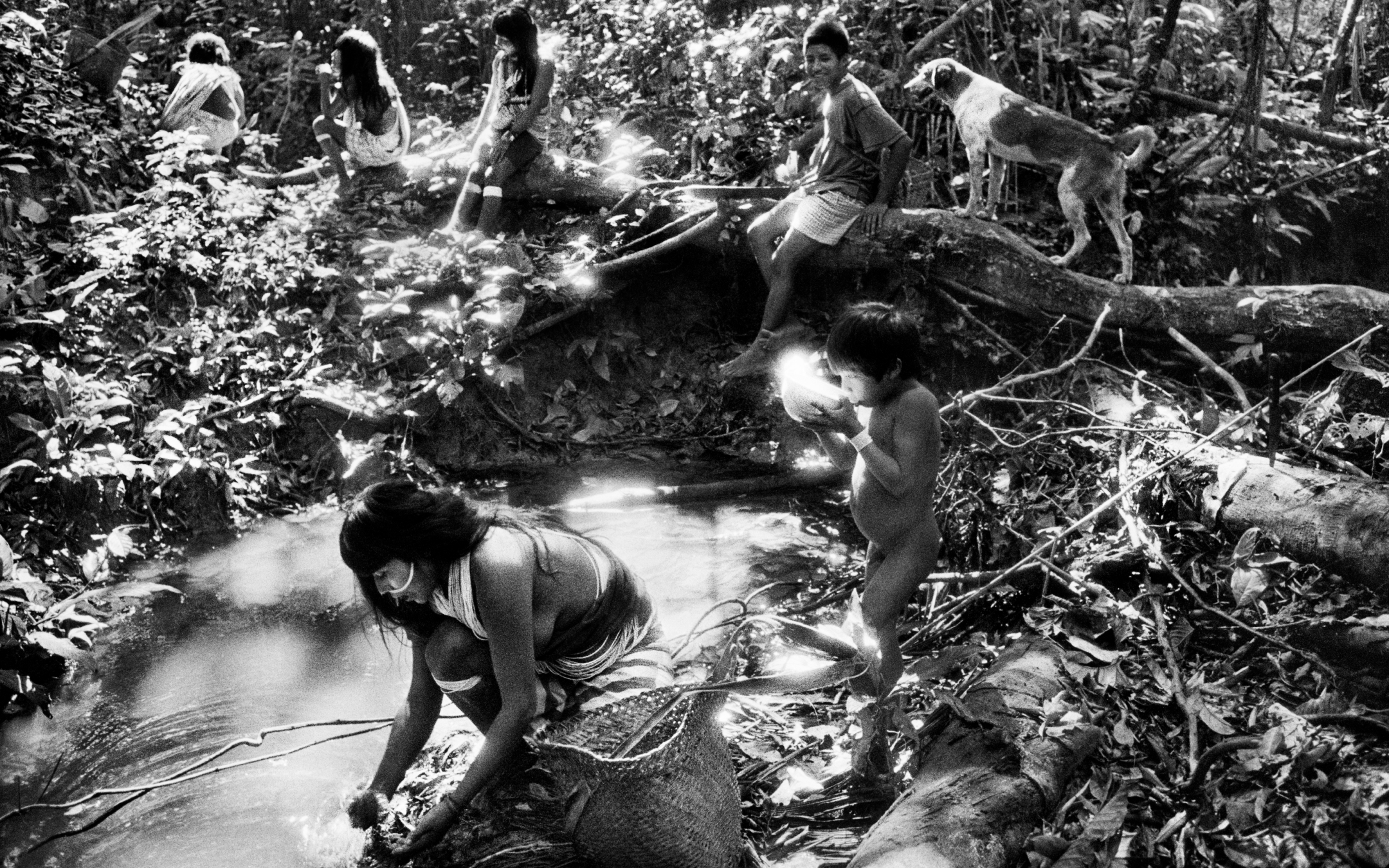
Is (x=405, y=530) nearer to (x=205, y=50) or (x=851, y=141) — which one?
(x=851, y=141)

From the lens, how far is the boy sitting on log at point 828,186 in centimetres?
592

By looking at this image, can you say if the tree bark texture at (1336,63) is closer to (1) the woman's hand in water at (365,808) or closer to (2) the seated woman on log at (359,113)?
(2) the seated woman on log at (359,113)

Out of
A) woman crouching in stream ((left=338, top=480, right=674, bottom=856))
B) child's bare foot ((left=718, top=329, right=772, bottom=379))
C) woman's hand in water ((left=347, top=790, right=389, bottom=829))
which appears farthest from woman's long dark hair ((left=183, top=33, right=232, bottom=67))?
woman's hand in water ((left=347, top=790, right=389, bottom=829))

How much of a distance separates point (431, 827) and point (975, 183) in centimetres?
530

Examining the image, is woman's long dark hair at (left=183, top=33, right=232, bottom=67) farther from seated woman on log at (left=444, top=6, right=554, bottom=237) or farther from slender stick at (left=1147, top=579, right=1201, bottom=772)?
slender stick at (left=1147, top=579, right=1201, bottom=772)

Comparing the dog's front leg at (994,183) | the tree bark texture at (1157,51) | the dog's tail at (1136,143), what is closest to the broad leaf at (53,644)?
the dog's front leg at (994,183)

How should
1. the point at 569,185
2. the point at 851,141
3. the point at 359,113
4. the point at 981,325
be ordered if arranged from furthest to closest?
the point at 359,113
the point at 569,185
the point at 981,325
the point at 851,141

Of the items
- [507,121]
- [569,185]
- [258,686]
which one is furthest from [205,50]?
[258,686]

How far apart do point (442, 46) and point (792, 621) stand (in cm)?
843

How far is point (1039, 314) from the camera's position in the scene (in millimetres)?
6582

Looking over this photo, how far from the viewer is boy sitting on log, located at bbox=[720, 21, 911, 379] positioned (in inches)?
233

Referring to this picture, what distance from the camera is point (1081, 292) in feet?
21.2

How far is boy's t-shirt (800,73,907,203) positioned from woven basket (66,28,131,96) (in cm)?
541

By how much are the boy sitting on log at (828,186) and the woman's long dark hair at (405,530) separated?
12.3 ft
